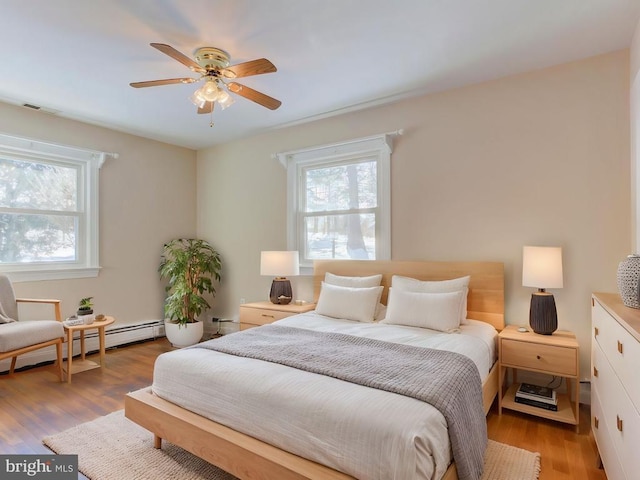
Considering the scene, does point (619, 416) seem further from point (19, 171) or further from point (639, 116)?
point (19, 171)

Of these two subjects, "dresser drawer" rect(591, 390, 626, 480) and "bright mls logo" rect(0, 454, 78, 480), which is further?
"bright mls logo" rect(0, 454, 78, 480)

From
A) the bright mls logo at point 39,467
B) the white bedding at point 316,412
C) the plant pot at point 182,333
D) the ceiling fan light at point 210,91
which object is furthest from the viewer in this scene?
the plant pot at point 182,333

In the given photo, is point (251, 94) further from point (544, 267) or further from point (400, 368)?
point (544, 267)

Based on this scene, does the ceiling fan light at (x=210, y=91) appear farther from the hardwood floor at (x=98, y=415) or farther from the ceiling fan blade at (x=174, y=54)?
the hardwood floor at (x=98, y=415)

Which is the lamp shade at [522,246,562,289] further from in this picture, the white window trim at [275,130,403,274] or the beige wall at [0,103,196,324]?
the beige wall at [0,103,196,324]

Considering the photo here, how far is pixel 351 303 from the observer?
3078mm

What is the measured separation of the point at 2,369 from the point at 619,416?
15.3 feet

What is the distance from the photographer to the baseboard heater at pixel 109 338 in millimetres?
3486

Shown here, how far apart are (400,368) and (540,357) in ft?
4.13

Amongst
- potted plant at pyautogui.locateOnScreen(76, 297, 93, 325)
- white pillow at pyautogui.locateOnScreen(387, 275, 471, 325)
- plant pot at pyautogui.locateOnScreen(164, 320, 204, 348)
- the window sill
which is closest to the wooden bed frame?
white pillow at pyautogui.locateOnScreen(387, 275, 471, 325)

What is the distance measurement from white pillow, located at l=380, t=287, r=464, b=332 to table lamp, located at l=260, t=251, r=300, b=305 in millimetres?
1276

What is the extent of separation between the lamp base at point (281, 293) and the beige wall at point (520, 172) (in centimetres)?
122

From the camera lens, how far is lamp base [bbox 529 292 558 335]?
251 centimetres

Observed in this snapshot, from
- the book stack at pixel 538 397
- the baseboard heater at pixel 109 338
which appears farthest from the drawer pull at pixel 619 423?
the baseboard heater at pixel 109 338
